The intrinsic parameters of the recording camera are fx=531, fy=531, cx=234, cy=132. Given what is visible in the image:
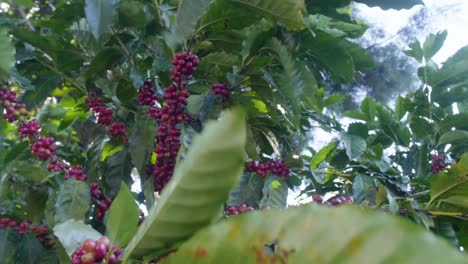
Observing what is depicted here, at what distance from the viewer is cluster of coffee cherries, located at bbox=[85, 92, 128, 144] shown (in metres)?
1.61

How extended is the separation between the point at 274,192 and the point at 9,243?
78 centimetres

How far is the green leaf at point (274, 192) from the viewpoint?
1565 millimetres

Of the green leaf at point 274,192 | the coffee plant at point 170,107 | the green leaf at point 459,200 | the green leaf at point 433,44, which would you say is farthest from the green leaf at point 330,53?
the green leaf at point 433,44

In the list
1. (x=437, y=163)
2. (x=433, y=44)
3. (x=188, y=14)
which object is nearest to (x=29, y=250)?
(x=188, y=14)

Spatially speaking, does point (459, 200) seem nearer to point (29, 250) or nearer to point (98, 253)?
point (98, 253)

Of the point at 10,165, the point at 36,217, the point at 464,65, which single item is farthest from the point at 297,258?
the point at 464,65

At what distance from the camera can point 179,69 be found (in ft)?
4.61

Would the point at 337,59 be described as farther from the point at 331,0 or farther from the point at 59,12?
the point at 59,12

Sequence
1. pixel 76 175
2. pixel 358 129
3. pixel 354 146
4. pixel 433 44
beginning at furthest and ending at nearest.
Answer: pixel 433 44 → pixel 358 129 → pixel 354 146 → pixel 76 175

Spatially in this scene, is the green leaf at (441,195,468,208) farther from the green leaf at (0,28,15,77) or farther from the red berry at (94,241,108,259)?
the green leaf at (0,28,15,77)

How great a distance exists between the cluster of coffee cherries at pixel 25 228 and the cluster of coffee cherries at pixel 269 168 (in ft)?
2.07

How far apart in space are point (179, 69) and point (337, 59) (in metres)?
0.46

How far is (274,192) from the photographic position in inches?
62.8

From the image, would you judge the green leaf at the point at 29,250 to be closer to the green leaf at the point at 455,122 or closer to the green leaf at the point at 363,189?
the green leaf at the point at 363,189
